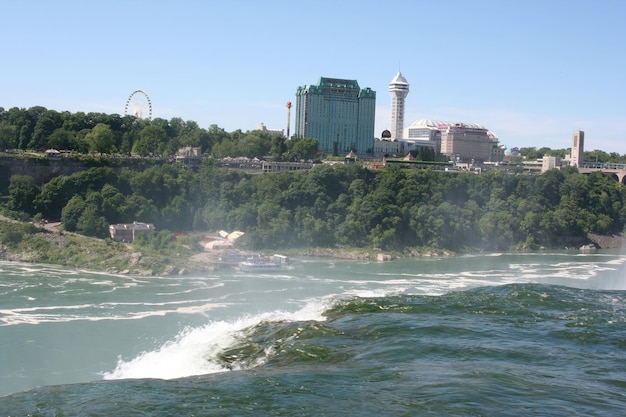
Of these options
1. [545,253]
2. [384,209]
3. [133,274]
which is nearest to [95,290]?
[133,274]

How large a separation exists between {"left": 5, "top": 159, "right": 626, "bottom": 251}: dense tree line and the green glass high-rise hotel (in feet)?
93.3

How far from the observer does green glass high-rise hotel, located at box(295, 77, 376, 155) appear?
78.1m

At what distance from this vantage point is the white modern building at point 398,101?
3831 inches

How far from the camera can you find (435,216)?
44219 mm

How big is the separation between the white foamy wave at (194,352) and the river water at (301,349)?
0.06m

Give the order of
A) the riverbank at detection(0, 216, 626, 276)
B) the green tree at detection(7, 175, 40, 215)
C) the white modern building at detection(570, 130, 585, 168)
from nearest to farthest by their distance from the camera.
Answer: the riverbank at detection(0, 216, 626, 276)
the green tree at detection(7, 175, 40, 215)
the white modern building at detection(570, 130, 585, 168)

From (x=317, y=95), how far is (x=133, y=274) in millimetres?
49586

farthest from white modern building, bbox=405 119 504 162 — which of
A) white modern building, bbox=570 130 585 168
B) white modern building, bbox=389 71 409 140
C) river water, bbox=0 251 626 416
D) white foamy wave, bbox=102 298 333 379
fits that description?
white foamy wave, bbox=102 298 333 379

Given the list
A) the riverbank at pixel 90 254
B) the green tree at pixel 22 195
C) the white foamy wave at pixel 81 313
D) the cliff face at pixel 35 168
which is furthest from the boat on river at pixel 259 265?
the cliff face at pixel 35 168

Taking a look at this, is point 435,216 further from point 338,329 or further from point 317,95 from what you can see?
point 317,95

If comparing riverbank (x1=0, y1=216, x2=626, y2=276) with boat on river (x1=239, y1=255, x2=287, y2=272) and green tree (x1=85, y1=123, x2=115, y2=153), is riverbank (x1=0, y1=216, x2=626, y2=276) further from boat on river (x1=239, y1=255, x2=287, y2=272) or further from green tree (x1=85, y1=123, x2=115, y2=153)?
green tree (x1=85, y1=123, x2=115, y2=153)

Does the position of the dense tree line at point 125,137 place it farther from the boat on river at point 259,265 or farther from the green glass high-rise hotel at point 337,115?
the boat on river at point 259,265

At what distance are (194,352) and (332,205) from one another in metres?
28.1

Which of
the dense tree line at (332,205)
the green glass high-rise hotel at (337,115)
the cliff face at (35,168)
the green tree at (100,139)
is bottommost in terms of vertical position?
the dense tree line at (332,205)
